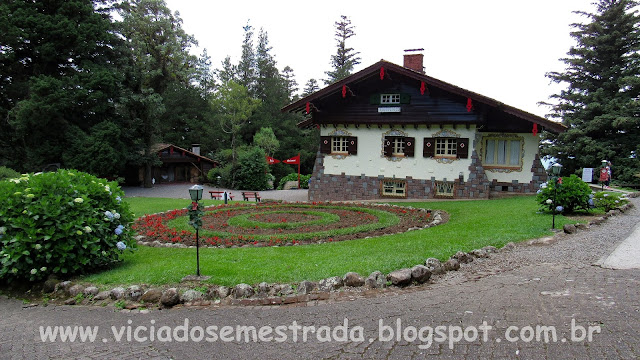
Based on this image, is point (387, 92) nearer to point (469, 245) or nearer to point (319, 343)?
point (469, 245)

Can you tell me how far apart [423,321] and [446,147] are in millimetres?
15947

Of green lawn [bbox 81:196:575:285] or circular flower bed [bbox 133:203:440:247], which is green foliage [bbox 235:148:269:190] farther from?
green lawn [bbox 81:196:575:285]

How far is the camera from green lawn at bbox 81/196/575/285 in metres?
6.41

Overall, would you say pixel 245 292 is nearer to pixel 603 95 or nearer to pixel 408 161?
pixel 408 161

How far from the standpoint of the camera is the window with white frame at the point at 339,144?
68.7 feet

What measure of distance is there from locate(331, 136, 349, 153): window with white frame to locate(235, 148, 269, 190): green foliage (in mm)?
15755

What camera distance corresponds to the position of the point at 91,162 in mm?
26625

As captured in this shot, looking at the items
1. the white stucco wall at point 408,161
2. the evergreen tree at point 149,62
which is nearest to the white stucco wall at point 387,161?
the white stucco wall at point 408,161

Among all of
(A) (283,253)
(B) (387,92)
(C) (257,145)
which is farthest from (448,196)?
(C) (257,145)

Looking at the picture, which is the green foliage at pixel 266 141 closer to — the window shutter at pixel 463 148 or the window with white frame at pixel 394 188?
the window with white frame at pixel 394 188

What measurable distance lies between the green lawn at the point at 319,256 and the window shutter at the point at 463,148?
7812 millimetres

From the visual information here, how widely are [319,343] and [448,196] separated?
1626cm

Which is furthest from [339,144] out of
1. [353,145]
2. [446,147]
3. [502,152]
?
[502,152]

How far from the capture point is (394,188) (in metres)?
20.2
